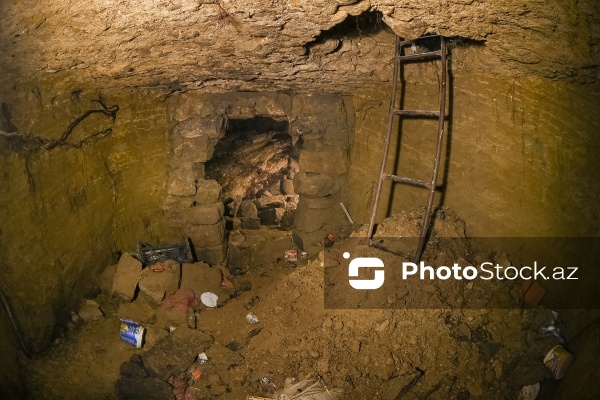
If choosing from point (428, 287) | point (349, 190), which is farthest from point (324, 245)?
point (428, 287)

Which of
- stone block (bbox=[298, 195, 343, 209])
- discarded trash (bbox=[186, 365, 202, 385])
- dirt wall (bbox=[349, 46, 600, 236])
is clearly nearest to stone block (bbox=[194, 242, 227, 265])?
stone block (bbox=[298, 195, 343, 209])

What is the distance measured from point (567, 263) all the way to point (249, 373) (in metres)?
2.96

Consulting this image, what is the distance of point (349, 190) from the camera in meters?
5.70

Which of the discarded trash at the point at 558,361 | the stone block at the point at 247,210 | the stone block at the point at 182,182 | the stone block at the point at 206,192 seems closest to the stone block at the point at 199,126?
the stone block at the point at 182,182

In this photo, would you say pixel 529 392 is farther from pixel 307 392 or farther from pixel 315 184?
pixel 315 184

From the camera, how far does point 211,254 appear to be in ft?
18.8

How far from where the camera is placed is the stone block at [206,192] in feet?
18.2

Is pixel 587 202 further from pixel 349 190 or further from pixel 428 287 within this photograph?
pixel 349 190

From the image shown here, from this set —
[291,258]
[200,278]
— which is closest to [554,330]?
[291,258]

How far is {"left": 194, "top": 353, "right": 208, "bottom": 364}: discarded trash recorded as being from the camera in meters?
4.04

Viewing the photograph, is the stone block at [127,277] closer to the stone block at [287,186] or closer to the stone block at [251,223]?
the stone block at [251,223]

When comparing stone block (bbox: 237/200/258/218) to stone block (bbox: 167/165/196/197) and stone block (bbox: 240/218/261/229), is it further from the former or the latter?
stone block (bbox: 167/165/196/197)

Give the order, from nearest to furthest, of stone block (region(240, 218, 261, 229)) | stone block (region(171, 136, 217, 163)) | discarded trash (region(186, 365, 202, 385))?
discarded trash (region(186, 365, 202, 385))
stone block (region(171, 136, 217, 163))
stone block (region(240, 218, 261, 229))

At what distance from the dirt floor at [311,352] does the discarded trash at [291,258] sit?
126cm
